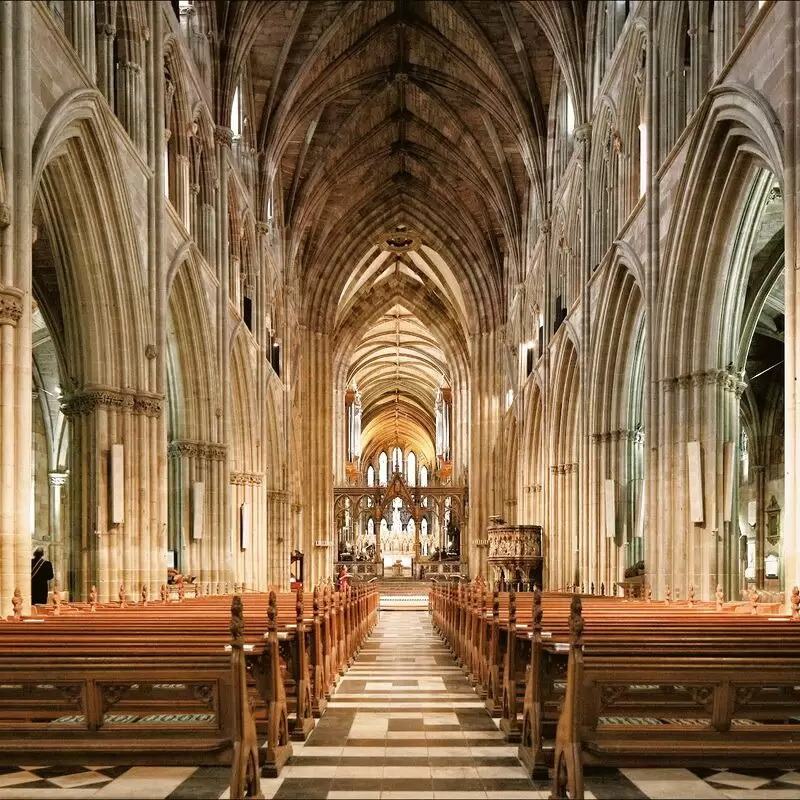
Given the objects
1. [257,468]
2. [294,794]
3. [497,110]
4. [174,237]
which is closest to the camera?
[294,794]

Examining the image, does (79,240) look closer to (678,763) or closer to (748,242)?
(748,242)

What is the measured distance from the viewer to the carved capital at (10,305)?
10.8m

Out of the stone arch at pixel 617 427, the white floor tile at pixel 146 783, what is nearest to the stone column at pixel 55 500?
the stone arch at pixel 617 427

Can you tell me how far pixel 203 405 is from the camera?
73.7ft

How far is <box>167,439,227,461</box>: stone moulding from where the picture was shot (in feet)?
72.0

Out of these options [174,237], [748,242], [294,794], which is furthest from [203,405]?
[294,794]

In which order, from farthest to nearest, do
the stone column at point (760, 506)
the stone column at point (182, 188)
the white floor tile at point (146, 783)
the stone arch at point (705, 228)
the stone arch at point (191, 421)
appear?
1. the stone column at point (760, 506)
2. the stone arch at point (191, 421)
3. the stone column at point (182, 188)
4. the stone arch at point (705, 228)
5. the white floor tile at point (146, 783)

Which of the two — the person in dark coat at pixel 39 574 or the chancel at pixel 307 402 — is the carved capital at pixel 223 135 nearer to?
the chancel at pixel 307 402

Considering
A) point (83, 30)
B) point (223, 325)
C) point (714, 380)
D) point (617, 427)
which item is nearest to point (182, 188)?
point (223, 325)

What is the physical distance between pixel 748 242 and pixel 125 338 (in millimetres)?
10283

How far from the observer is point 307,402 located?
42.5 m

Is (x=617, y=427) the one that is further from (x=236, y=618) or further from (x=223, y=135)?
(x=236, y=618)

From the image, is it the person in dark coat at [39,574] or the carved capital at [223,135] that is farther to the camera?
the carved capital at [223,135]

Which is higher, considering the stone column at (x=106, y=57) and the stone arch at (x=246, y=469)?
the stone column at (x=106, y=57)
